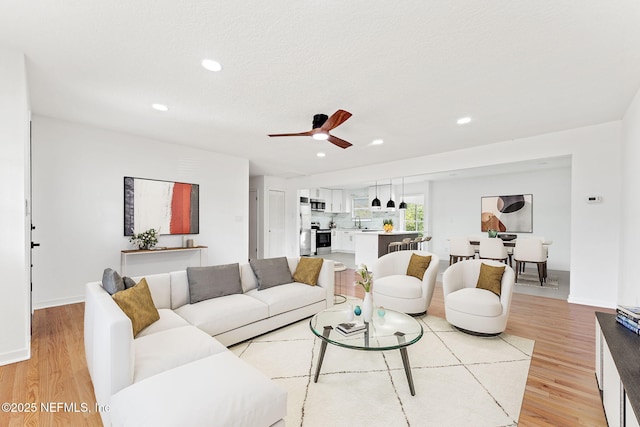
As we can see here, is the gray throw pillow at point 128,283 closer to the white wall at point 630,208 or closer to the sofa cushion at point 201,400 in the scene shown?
the sofa cushion at point 201,400

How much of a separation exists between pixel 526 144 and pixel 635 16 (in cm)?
306

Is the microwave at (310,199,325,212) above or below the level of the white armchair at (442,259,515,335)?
above

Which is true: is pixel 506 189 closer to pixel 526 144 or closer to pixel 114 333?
pixel 526 144

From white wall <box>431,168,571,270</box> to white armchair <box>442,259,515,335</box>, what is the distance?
530cm

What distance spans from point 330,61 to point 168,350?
252 centimetres

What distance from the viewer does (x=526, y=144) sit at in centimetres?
471

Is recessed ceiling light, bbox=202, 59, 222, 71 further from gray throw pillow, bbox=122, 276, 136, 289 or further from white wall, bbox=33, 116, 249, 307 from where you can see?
white wall, bbox=33, 116, 249, 307

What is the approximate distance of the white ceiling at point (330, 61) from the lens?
1933 mm

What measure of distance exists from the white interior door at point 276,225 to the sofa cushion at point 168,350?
244 inches

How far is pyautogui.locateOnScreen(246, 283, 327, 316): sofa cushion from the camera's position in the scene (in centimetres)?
316

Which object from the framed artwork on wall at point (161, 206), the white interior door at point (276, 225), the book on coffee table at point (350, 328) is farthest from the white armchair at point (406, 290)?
the white interior door at point (276, 225)

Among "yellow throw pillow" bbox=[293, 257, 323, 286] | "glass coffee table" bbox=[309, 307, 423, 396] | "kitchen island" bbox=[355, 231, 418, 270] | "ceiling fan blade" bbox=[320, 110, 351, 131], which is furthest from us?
"kitchen island" bbox=[355, 231, 418, 270]

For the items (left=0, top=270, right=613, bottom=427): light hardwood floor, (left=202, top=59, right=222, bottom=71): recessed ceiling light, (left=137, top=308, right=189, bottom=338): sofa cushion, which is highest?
(left=202, top=59, right=222, bottom=71): recessed ceiling light

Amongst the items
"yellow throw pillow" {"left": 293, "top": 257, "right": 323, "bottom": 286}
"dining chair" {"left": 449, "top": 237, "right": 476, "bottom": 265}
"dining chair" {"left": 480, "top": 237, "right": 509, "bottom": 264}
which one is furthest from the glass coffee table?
"dining chair" {"left": 449, "top": 237, "right": 476, "bottom": 265}
